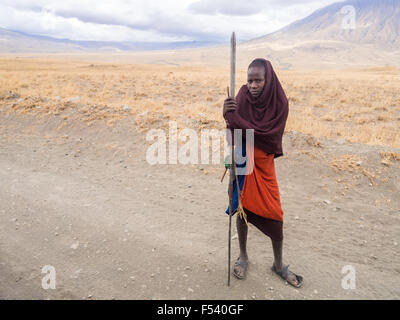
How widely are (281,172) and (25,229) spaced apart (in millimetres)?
4152

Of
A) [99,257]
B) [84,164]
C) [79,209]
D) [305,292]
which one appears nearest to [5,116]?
[84,164]

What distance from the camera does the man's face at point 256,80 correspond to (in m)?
2.41

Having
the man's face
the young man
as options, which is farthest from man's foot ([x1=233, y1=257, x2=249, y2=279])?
the man's face

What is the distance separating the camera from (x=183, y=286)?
8.91 ft

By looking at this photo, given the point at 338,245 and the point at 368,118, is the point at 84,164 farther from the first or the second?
the point at 368,118

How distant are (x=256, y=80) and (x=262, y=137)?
0.49 meters

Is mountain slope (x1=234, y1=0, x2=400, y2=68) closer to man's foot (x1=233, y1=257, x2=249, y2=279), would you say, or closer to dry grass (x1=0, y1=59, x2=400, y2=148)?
dry grass (x1=0, y1=59, x2=400, y2=148)

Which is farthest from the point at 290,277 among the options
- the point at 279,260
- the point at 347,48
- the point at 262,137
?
the point at 347,48

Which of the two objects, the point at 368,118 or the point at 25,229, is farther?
the point at 368,118

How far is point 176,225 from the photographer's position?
375 centimetres

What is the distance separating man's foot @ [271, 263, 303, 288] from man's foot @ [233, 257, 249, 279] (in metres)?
0.32

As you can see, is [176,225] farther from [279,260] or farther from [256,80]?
[256,80]

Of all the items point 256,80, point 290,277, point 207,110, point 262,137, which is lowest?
point 290,277

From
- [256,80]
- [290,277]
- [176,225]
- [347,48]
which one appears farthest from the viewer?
[347,48]
